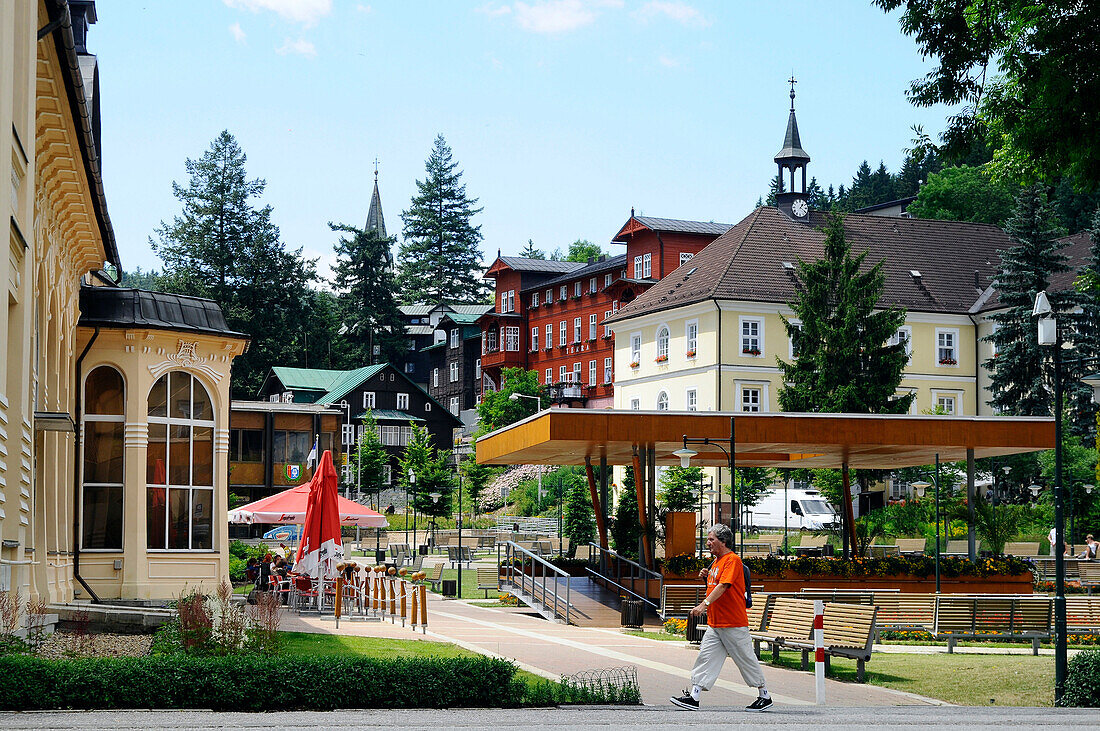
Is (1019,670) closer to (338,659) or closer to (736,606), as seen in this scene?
(736,606)

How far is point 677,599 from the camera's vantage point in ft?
83.4

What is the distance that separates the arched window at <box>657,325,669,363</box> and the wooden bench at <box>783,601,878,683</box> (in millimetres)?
50603

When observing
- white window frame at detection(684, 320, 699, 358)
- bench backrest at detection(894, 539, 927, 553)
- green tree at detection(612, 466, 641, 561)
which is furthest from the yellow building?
white window frame at detection(684, 320, 699, 358)

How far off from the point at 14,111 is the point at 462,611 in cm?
1710

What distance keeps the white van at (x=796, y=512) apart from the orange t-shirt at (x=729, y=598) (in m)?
44.2

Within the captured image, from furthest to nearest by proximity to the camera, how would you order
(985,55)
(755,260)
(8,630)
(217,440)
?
(755,260)
(217,440)
(985,55)
(8,630)

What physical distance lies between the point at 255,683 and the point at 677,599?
15112mm

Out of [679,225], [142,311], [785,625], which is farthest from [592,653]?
[679,225]

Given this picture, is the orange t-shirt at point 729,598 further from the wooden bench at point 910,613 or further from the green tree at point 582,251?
the green tree at point 582,251

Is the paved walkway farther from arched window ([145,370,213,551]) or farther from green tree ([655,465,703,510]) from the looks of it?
green tree ([655,465,703,510])

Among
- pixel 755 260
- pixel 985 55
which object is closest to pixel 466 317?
pixel 755 260

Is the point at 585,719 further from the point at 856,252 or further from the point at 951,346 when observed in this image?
the point at 951,346

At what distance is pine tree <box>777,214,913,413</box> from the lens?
186ft

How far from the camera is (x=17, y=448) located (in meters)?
13.3
